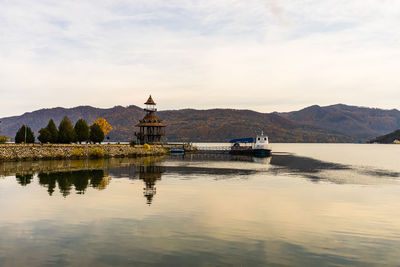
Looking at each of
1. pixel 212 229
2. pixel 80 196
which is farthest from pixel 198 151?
pixel 212 229

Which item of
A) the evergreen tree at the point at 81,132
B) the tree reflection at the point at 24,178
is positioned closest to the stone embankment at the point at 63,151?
the evergreen tree at the point at 81,132

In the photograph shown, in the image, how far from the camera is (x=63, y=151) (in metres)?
79.4

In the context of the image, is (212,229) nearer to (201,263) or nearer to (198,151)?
(201,263)

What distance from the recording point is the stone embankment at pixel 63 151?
228 ft

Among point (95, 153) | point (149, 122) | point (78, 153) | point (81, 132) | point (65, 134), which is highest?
point (149, 122)

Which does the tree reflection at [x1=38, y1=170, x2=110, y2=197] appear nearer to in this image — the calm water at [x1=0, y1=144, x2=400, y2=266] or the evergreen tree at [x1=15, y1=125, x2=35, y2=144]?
the calm water at [x1=0, y1=144, x2=400, y2=266]

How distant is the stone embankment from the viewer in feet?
228

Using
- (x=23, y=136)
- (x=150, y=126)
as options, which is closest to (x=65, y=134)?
(x=23, y=136)

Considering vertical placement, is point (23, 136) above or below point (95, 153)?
above

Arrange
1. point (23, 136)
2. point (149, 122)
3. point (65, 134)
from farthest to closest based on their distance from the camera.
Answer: point (149, 122)
point (65, 134)
point (23, 136)

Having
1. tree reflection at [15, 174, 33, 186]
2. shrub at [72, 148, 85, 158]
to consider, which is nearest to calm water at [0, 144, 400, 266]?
tree reflection at [15, 174, 33, 186]

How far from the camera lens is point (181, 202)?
93.1 ft

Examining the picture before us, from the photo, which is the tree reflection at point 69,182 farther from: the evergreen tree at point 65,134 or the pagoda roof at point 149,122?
the pagoda roof at point 149,122

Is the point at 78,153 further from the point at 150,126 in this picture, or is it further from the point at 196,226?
the point at 196,226
